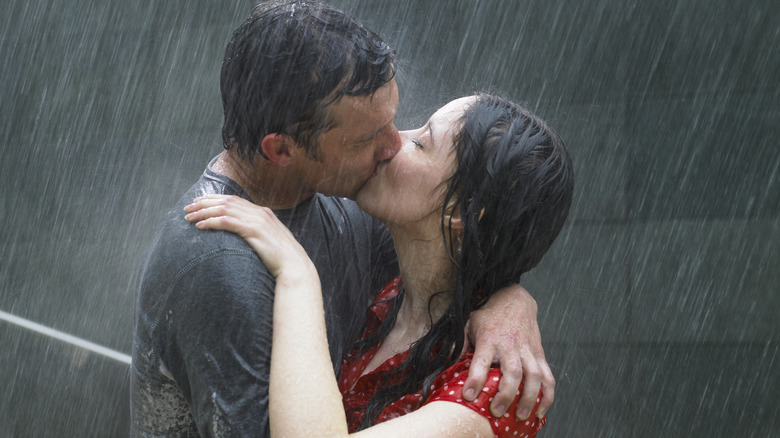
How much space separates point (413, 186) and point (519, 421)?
2.43 ft

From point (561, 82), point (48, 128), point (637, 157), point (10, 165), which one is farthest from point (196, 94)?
point (637, 157)

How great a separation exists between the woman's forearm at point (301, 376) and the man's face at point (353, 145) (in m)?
→ 0.47

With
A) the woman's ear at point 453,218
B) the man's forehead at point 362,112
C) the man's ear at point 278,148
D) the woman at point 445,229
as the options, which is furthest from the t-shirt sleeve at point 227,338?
the woman's ear at point 453,218

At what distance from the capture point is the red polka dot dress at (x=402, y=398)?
2012mm

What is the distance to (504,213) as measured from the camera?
231cm

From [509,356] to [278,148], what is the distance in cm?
87

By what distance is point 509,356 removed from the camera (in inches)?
82.1

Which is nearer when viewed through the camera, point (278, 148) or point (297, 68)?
point (297, 68)

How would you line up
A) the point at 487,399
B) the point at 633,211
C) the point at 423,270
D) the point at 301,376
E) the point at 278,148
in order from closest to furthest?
1. the point at 301,376
2. the point at 487,399
3. the point at 278,148
4. the point at 423,270
5. the point at 633,211

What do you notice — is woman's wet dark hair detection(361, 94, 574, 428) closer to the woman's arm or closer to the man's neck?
the woman's arm

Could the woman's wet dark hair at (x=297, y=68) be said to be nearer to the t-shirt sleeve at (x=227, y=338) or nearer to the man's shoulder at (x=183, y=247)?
the man's shoulder at (x=183, y=247)

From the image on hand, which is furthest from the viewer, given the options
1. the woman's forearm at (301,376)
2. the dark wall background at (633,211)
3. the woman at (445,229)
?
the dark wall background at (633,211)

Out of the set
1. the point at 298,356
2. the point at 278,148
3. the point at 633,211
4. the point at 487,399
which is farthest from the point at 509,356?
the point at 633,211

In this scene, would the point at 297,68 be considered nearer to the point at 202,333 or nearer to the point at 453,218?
the point at 453,218
